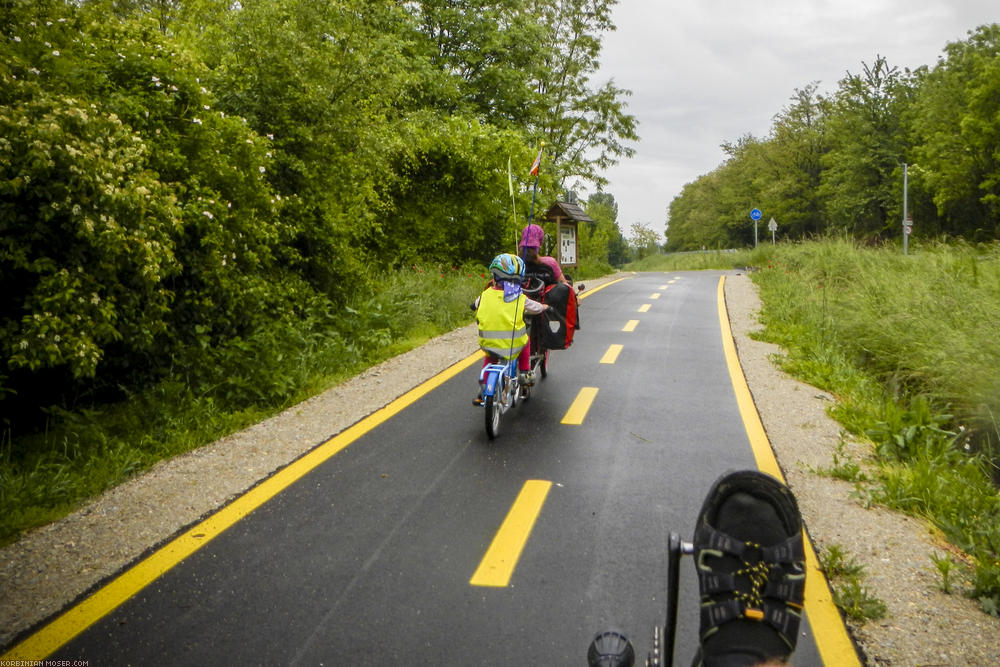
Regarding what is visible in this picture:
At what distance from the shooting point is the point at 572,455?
5.55m

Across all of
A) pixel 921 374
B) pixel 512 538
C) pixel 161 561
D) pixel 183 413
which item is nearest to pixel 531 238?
pixel 512 538

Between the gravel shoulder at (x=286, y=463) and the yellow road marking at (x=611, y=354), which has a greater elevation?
the yellow road marking at (x=611, y=354)

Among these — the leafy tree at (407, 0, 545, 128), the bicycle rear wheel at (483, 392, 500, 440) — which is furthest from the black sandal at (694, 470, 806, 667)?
the leafy tree at (407, 0, 545, 128)

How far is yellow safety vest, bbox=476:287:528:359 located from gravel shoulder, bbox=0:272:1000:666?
154 cm

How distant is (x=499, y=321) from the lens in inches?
236

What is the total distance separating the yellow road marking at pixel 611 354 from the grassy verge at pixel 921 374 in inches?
87.1

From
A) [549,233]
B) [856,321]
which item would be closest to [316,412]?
[856,321]

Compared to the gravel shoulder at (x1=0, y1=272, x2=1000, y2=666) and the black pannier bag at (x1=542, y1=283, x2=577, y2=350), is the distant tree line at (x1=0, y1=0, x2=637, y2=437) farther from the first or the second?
the black pannier bag at (x1=542, y1=283, x2=577, y2=350)

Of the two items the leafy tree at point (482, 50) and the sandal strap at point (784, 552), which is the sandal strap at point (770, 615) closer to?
the sandal strap at point (784, 552)

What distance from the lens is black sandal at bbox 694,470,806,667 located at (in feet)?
7.33

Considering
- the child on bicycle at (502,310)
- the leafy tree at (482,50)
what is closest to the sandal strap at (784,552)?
the child on bicycle at (502,310)

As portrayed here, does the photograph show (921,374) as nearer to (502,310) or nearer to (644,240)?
(502,310)

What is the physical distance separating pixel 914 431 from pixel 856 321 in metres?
5.33

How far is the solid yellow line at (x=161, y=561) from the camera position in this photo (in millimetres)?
2989
